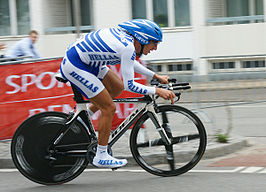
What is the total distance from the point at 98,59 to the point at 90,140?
847mm

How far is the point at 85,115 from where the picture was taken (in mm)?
5551

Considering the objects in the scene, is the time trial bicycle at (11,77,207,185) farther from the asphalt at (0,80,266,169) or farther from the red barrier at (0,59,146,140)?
the red barrier at (0,59,146,140)

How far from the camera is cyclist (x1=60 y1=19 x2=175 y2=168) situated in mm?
5172

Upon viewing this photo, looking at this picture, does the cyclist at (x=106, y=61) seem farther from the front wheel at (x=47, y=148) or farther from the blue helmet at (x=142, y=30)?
the front wheel at (x=47, y=148)

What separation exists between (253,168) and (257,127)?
3420mm

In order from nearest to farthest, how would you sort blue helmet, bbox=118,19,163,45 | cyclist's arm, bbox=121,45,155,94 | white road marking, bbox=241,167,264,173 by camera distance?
cyclist's arm, bbox=121,45,155,94 < blue helmet, bbox=118,19,163,45 < white road marking, bbox=241,167,264,173

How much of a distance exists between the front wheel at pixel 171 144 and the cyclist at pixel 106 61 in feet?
1.03

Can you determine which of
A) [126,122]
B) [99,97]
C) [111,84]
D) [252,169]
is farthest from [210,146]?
[99,97]

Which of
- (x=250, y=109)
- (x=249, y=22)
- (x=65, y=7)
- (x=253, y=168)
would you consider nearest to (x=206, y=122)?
(x=253, y=168)

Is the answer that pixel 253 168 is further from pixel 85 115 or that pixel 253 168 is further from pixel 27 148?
pixel 27 148

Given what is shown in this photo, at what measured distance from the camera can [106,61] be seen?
5305mm

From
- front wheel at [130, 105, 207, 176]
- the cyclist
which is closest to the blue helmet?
the cyclist

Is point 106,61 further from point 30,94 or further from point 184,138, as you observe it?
point 30,94

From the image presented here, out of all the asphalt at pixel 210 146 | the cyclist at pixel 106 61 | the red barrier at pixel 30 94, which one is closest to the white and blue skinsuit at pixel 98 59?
the cyclist at pixel 106 61
